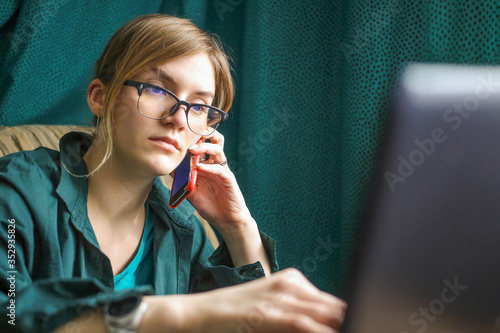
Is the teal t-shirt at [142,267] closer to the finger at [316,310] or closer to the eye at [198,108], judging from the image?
the eye at [198,108]

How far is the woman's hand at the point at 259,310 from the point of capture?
0.50 metres

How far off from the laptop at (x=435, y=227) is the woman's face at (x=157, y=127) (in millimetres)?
604

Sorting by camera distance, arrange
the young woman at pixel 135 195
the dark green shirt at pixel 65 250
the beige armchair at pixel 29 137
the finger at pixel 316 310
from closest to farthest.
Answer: the finger at pixel 316 310 → the dark green shirt at pixel 65 250 → the young woman at pixel 135 195 → the beige armchair at pixel 29 137

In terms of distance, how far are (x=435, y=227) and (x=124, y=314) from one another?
38 centimetres

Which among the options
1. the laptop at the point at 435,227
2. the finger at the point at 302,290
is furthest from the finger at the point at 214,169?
the laptop at the point at 435,227

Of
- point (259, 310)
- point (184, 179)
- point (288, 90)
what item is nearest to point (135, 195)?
point (184, 179)

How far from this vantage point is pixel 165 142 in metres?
0.96

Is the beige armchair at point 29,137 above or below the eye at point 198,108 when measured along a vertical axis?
below

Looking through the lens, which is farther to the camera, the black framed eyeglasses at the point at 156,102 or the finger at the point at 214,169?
the finger at the point at 214,169

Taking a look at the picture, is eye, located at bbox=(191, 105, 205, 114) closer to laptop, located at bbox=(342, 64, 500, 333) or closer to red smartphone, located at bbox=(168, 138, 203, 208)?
red smartphone, located at bbox=(168, 138, 203, 208)

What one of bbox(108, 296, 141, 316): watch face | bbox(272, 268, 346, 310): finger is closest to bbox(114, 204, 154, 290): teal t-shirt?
bbox(108, 296, 141, 316): watch face

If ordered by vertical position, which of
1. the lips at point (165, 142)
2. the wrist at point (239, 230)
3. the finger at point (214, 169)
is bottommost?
the wrist at point (239, 230)

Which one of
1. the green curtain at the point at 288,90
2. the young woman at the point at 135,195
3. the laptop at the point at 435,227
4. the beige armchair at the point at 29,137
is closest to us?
the laptop at the point at 435,227

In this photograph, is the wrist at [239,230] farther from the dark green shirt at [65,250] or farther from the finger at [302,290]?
the finger at [302,290]
